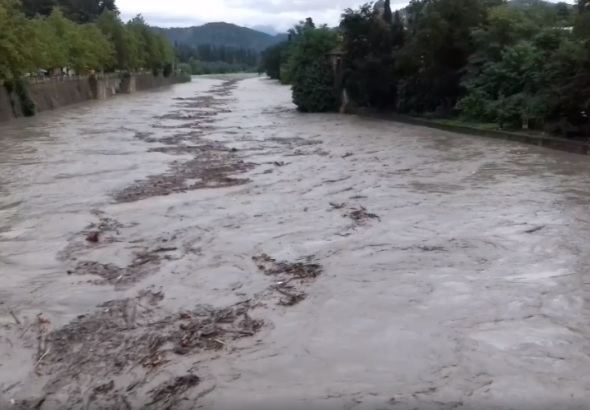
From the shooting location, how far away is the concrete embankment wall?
33.1 meters

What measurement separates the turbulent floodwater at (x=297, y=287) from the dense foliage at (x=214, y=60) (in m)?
146

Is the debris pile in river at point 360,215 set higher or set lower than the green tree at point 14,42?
lower

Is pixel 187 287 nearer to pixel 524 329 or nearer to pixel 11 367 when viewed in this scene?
pixel 11 367

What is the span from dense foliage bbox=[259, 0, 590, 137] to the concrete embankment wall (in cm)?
1477

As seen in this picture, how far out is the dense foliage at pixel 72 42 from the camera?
30.6 meters

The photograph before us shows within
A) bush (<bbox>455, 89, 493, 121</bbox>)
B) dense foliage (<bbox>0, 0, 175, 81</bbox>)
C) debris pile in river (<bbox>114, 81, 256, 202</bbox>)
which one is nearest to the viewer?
debris pile in river (<bbox>114, 81, 256, 202</bbox>)

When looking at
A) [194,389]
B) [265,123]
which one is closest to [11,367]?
[194,389]

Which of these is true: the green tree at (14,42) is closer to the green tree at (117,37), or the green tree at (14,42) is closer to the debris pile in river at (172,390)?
the debris pile in river at (172,390)

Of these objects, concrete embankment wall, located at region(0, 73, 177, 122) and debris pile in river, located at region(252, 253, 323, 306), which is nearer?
debris pile in river, located at region(252, 253, 323, 306)

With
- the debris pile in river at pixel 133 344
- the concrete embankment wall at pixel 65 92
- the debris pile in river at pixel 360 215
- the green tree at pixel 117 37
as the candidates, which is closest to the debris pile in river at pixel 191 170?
the debris pile in river at pixel 360 215

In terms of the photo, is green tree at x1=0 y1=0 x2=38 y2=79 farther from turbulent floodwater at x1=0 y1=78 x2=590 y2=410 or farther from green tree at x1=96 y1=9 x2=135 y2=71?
green tree at x1=96 y1=9 x2=135 y2=71

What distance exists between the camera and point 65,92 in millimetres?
Result: 44656

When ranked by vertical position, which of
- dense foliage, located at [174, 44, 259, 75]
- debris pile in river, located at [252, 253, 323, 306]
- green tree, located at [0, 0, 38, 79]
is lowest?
dense foliage, located at [174, 44, 259, 75]

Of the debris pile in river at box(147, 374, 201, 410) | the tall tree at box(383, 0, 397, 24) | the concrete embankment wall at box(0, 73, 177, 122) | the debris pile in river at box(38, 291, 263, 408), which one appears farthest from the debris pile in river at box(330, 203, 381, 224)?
the concrete embankment wall at box(0, 73, 177, 122)
